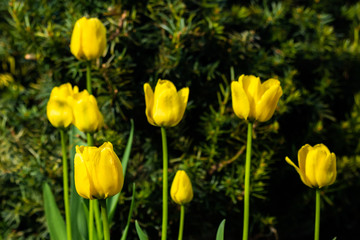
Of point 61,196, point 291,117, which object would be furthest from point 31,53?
point 291,117

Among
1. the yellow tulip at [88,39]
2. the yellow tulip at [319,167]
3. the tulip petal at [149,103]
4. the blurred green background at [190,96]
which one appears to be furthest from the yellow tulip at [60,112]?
the yellow tulip at [319,167]

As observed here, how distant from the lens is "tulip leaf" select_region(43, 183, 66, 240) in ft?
4.24

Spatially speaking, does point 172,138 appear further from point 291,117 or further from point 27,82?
point 27,82

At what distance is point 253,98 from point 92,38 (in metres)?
0.48

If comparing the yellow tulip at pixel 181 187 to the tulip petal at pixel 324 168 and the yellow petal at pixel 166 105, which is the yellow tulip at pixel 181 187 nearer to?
the yellow petal at pixel 166 105

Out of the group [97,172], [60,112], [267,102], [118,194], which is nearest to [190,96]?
[118,194]

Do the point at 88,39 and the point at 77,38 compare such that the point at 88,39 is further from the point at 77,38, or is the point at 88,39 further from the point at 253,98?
the point at 253,98

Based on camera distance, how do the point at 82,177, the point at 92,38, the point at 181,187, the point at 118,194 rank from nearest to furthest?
the point at 82,177 < the point at 181,187 < the point at 92,38 < the point at 118,194

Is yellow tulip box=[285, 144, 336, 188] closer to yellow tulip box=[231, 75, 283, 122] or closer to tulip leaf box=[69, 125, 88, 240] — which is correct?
yellow tulip box=[231, 75, 283, 122]

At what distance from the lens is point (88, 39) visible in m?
1.25

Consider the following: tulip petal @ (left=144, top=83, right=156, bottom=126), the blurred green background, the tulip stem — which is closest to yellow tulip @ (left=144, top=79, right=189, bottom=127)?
tulip petal @ (left=144, top=83, right=156, bottom=126)

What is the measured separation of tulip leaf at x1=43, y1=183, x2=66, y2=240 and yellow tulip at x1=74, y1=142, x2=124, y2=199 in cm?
43

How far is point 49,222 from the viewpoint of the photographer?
1.30 metres

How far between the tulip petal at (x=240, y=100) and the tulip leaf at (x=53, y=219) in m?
0.61
